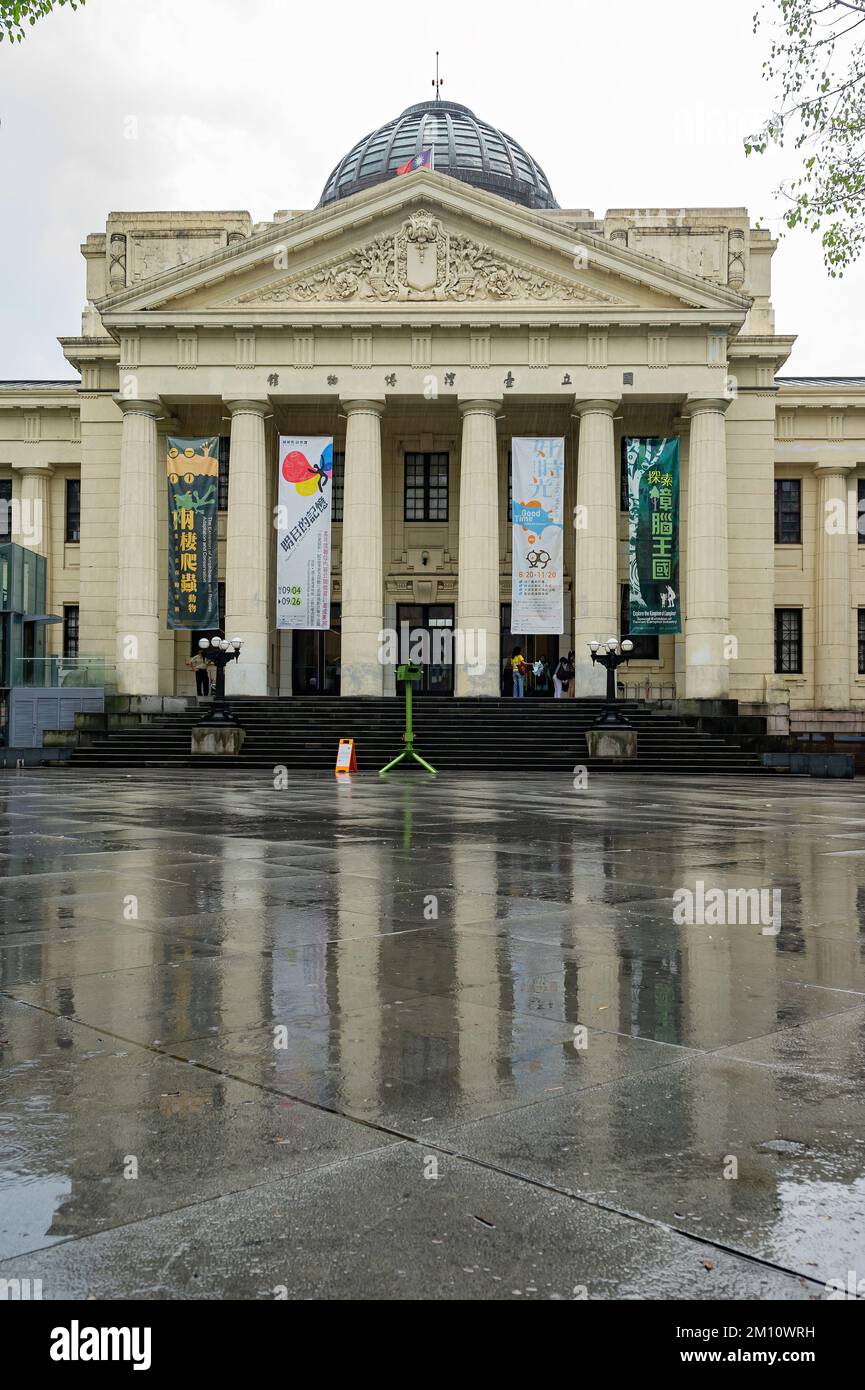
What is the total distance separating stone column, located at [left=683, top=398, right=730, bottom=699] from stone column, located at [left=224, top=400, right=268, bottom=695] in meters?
15.0

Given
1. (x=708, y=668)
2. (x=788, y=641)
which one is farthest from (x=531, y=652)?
(x=788, y=641)

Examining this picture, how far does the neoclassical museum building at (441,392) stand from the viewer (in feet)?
131

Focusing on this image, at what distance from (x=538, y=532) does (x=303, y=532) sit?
25.8 ft

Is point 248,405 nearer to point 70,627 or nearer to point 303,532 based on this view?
point 303,532

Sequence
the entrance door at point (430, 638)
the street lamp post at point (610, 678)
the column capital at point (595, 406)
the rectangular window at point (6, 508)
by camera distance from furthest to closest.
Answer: the rectangular window at point (6, 508) < the entrance door at point (430, 638) < the column capital at point (595, 406) < the street lamp post at point (610, 678)

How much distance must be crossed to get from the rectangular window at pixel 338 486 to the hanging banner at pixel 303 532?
260 inches

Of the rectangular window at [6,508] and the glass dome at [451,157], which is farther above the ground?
the glass dome at [451,157]

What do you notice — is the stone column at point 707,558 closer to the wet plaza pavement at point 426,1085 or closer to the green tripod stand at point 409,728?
the green tripod stand at point 409,728

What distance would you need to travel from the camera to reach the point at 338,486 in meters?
45.8

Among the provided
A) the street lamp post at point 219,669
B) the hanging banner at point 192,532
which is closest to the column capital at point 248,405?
the hanging banner at point 192,532

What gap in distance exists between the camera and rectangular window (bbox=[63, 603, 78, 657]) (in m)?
49.1

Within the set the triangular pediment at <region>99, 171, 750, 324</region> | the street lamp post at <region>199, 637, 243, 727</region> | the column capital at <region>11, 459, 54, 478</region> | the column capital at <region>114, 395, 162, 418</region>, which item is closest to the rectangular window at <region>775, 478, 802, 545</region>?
the triangular pediment at <region>99, 171, 750, 324</region>
